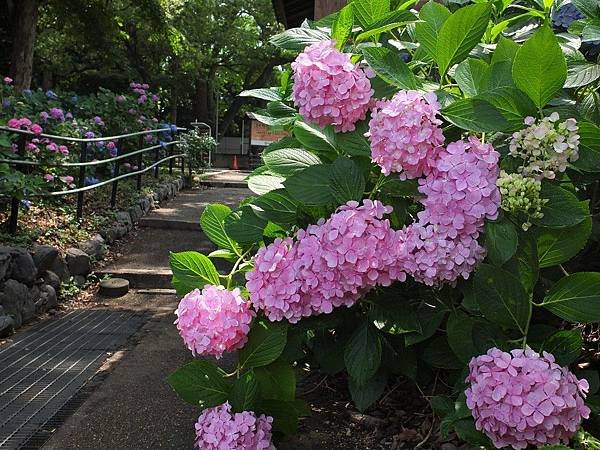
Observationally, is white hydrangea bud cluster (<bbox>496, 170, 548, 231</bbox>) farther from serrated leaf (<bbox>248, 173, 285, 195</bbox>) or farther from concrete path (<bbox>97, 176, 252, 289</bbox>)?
concrete path (<bbox>97, 176, 252, 289</bbox>)

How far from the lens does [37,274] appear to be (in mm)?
4555

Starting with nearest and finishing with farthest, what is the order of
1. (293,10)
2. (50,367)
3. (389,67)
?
(389,67)
(50,367)
(293,10)

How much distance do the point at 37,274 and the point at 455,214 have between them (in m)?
4.00

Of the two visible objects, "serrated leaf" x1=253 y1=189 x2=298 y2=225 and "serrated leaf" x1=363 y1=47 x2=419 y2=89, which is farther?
"serrated leaf" x1=253 y1=189 x2=298 y2=225

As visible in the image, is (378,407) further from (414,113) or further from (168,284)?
(168,284)

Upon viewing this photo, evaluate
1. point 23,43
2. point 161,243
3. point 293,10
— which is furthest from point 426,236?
point 23,43

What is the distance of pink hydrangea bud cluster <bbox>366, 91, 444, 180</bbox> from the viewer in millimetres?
1429

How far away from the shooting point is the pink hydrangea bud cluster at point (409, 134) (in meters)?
1.43

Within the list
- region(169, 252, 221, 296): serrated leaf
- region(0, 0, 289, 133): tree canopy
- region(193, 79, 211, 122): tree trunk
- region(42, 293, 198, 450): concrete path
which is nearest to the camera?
region(169, 252, 221, 296): serrated leaf

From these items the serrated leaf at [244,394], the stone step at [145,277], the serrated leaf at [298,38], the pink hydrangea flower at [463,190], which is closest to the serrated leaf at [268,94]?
the serrated leaf at [298,38]

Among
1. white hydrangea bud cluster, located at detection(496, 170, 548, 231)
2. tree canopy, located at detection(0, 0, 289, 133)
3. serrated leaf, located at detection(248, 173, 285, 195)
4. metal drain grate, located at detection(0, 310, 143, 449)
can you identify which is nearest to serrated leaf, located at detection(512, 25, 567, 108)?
white hydrangea bud cluster, located at detection(496, 170, 548, 231)

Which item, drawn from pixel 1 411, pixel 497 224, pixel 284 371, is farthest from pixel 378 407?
pixel 1 411

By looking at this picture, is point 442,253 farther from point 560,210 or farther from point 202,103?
point 202,103

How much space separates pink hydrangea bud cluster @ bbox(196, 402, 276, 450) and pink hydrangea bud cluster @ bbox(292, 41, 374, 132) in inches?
32.8
